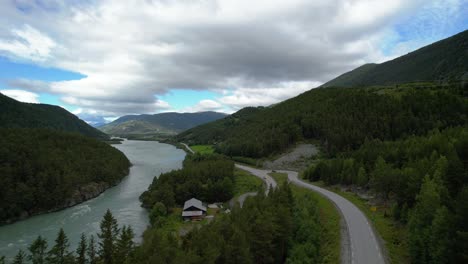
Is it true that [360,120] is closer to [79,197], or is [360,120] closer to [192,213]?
[192,213]

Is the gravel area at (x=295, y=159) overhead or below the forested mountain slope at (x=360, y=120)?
below

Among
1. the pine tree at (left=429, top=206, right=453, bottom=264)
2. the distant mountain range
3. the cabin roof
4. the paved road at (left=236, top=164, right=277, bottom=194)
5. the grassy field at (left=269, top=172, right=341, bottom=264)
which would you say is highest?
the distant mountain range

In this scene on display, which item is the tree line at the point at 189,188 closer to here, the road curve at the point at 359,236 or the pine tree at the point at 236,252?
the road curve at the point at 359,236

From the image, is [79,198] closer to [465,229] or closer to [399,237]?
[399,237]

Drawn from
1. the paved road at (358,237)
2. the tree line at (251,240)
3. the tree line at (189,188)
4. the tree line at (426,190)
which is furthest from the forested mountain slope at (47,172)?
the tree line at (426,190)

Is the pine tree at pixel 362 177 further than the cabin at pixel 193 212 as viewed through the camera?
Yes

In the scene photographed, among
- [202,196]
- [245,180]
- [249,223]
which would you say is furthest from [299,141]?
[249,223]

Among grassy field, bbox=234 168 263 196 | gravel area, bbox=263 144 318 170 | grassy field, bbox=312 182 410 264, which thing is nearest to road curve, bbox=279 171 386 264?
grassy field, bbox=312 182 410 264

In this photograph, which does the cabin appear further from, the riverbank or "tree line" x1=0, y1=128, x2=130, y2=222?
"tree line" x1=0, y1=128, x2=130, y2=222
